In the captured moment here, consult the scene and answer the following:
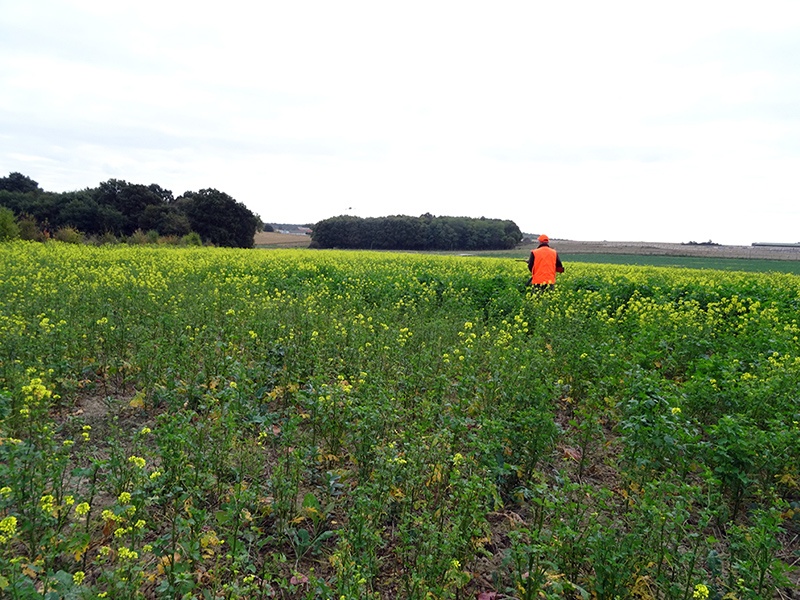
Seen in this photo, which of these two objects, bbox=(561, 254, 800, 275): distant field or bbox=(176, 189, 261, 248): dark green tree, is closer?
bbox=(561, 254, 800, 275): distant field

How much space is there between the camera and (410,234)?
246 feet

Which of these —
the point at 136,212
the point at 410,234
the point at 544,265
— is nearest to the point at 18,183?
the point at 136,212

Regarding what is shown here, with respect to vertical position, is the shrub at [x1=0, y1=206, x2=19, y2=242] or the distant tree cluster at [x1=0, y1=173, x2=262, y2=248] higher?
the distant tree cluster at [x1=0, y1=173, x2=262, y2=248]

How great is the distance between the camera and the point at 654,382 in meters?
4.91

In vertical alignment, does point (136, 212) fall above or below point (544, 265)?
above

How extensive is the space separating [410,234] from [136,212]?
37545 millimetres

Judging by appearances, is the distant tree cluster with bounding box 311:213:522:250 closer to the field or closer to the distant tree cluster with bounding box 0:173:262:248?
the distant tree cluster with bounding box 0:173:262:248

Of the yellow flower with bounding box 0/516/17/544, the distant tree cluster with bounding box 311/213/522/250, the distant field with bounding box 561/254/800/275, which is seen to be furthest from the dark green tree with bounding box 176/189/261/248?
the yellow flower with bounding box 0/516/17/544

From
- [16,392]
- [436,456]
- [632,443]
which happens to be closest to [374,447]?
[436,456]

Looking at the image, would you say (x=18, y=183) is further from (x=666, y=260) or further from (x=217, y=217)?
(x=666, y=260)

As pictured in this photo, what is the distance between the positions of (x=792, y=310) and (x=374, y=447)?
11.5 m

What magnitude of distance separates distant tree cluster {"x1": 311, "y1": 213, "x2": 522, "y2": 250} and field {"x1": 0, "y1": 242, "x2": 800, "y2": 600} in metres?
66.1

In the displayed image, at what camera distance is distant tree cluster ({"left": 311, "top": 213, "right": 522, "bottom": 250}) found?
74.7m

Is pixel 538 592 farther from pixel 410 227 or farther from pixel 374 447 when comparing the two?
pixel 410 227
